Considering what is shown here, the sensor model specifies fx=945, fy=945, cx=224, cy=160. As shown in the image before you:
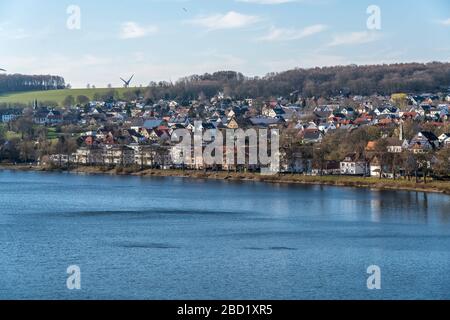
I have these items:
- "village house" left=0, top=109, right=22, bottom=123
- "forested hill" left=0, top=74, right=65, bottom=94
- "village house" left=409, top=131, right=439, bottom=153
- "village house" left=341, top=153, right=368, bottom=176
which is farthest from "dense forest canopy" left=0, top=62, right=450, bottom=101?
"village house" left=341, top=153, right=368, bottom=176

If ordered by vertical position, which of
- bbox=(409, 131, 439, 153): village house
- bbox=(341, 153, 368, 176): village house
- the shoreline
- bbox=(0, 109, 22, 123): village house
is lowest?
the shoreline

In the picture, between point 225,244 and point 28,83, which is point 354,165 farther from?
point 28,83

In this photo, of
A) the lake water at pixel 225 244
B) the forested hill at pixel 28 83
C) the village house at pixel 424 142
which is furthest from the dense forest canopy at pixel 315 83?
the lake water at pixel 225 244

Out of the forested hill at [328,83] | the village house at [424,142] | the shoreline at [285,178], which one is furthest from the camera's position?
the forested hill at [328,83]

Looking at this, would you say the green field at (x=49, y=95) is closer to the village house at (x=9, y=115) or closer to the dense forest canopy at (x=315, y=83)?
the dense forest canopy at (x=315, y=83)

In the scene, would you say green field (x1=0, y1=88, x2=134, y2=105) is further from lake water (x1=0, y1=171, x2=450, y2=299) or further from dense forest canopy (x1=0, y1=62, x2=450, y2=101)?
lake water (x1=0, y1=171, x2=450, y2=299)

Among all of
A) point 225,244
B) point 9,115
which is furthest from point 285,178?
point 9,115

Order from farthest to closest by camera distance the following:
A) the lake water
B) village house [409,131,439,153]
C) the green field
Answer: the green field → village house [409,131,439,153] → the lake water
